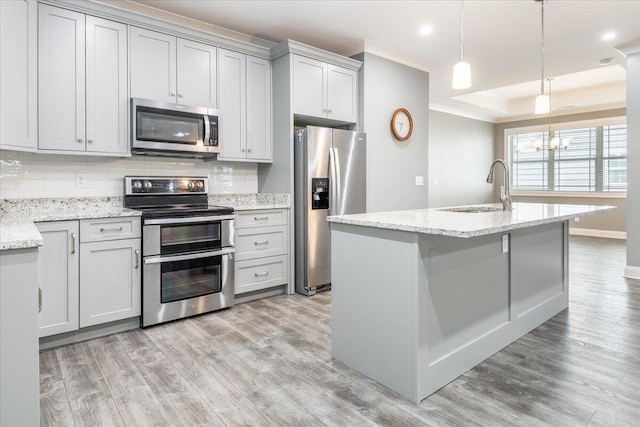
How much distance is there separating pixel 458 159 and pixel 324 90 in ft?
17.2

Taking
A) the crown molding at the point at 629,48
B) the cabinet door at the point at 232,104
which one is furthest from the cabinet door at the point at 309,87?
the crown molding at the point at 629,48

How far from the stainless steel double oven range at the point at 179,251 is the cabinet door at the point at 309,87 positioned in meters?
1.36

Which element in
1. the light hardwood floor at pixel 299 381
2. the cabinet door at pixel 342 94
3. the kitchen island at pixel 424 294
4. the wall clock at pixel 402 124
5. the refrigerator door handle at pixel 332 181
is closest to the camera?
the light hardwood floor at pixel 299 381

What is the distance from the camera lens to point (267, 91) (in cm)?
393

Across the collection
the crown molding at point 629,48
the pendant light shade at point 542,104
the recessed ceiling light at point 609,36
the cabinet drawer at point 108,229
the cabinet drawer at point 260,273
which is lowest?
the cabinet drawer at point 260,273

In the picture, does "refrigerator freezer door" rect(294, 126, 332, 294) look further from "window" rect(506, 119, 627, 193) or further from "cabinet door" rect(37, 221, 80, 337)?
"window" rect(506, 119, 627, 193)

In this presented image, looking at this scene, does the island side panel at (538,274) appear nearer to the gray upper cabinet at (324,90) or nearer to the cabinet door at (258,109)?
the gray upper cabinet at (324,90)

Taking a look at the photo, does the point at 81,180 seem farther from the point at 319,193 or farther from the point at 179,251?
the point at 319,193

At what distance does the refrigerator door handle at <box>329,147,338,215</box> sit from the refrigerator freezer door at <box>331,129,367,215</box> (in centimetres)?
1

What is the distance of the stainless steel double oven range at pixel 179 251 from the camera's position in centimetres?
291

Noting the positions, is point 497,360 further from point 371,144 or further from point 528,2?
point 528,2

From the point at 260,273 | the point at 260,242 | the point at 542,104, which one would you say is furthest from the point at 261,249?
the point at 542,104

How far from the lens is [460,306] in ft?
7.07

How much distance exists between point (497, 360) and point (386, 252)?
42.0 inches
